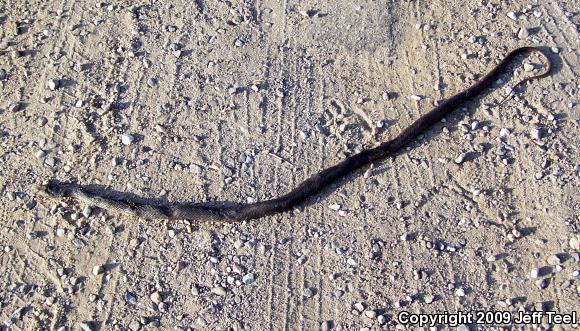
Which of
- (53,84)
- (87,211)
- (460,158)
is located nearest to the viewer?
(87,211)

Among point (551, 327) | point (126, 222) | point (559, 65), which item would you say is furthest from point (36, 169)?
point (559, 65)

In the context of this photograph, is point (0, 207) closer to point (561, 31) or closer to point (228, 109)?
point (228, 109)

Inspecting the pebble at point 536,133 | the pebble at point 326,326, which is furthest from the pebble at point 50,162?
the pebble at point 536,133

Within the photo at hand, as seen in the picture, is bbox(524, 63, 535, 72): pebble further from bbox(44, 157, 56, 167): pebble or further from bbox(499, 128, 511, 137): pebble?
bbox(44, 157, 56, 167): pebble

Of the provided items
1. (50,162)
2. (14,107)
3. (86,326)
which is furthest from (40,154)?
(86,326)

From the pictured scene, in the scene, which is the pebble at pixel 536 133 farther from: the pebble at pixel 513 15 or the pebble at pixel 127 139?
the pebble at pixel 127 139

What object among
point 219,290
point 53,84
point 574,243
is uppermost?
point 53,84

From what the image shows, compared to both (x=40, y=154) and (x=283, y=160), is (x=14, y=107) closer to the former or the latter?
(x=40, y=154)

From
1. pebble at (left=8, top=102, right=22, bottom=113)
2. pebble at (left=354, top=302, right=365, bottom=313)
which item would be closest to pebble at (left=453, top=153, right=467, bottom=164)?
pebble at (left=354, top=302, right=365, bottom=313)
